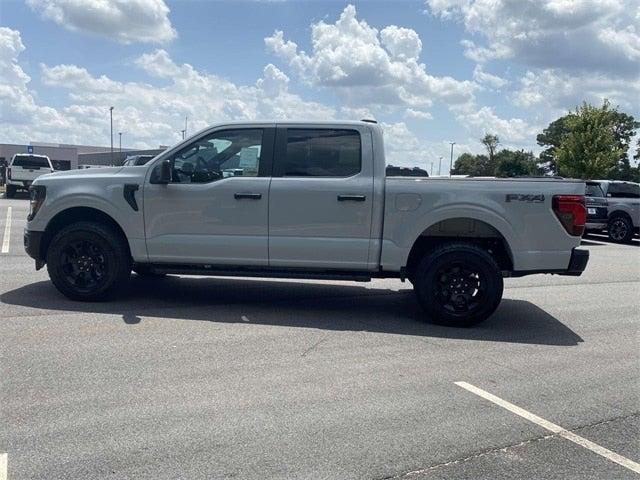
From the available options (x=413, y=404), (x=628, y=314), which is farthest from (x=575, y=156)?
(x=413, y=404)

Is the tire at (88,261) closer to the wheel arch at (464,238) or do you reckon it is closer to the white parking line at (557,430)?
the wheel arch at (464,238)

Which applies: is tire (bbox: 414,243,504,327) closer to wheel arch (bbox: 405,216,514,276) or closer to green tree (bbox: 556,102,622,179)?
wheel arch (bbox: 405,216,514,276)

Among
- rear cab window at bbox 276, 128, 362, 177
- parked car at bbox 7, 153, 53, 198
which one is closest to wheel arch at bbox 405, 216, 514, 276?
rear cab window at bbox 276, 128, 362, 177

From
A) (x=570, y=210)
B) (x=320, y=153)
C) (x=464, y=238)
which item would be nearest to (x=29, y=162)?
(x=320, y=153)

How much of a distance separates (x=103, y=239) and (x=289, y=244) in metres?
2.09

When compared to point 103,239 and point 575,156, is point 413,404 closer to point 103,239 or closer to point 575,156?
point 103,239

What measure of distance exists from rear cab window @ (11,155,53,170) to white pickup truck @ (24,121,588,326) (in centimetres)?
2310

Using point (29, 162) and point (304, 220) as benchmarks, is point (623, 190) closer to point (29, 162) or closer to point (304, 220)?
point (304, 220)

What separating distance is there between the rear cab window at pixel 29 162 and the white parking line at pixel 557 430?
2733 cm

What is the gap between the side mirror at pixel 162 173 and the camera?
6723 millimetres

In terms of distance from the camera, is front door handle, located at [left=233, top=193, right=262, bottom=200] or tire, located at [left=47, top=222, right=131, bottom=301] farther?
tire, located at [left=47, top=222, right=131, bottom=301]

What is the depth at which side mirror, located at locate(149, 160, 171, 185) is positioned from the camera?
22.1ft

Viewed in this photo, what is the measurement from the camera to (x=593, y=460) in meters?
3.73

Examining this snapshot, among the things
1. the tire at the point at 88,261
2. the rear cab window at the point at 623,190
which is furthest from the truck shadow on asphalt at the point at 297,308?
the rear cab window at the point at 623,190
